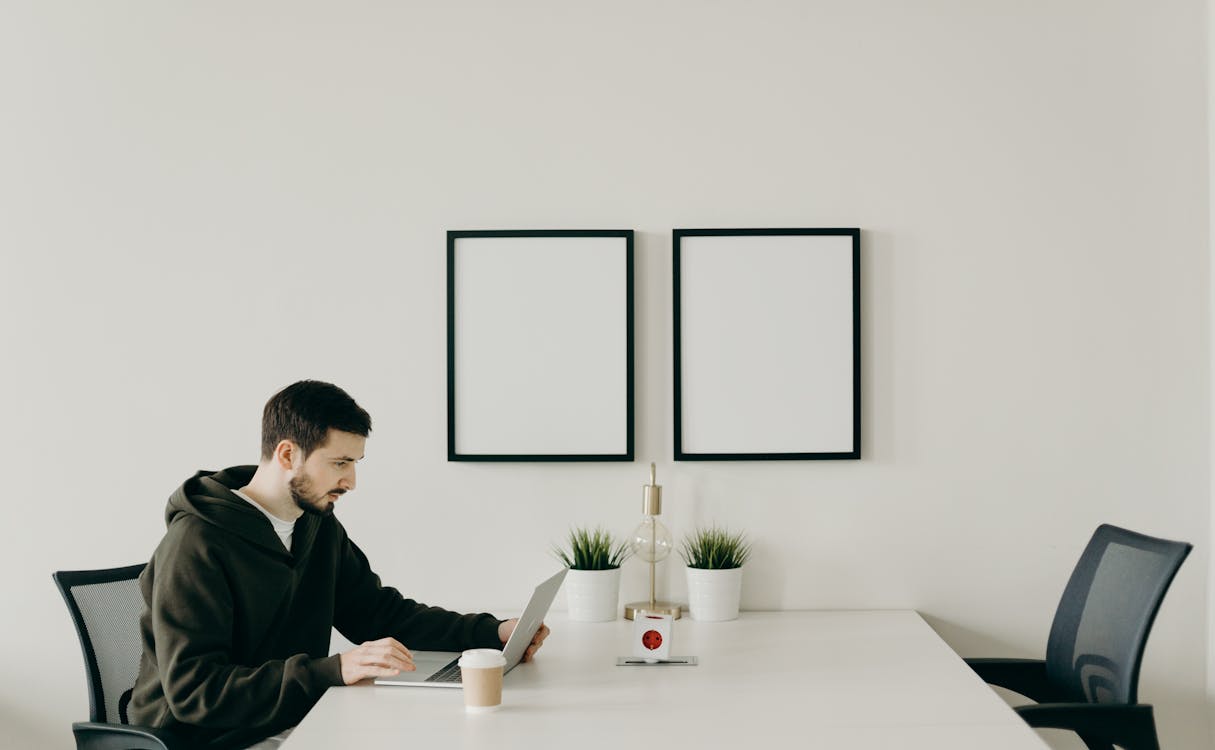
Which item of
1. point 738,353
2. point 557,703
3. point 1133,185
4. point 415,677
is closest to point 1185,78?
point 1133,185

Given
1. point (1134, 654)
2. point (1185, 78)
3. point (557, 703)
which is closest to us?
point (557, 703)

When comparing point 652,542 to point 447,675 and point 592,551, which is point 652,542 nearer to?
point 592,551

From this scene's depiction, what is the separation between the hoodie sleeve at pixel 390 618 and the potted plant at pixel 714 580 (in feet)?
1.66

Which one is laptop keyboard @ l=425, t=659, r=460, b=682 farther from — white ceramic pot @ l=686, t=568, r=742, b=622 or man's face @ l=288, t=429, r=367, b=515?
white ceramic pot @ l=686, t=568, r=742, b=622

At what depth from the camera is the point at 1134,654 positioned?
1.91 meters

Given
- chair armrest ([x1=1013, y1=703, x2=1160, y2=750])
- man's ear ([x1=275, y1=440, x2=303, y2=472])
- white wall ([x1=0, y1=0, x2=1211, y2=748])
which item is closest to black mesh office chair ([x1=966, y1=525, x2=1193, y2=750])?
chair armrest ([x1=1013, y1=703, x2=1160, y2=750])

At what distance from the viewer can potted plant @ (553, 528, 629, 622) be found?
2424mm

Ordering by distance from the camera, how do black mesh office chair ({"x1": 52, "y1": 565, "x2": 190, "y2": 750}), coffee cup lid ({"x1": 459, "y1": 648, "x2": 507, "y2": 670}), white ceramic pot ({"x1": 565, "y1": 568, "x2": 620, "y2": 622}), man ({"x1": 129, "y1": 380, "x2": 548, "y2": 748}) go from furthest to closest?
white ceramic pot ({"x1": 565, "y1": 568, "x2": 620, "y2": 622}) < black mesh office chair ({"x1": 52, "y1": 565, "x2": 190, "y2": 750}) < man ({"x1": 129, "y1": 380, "x2": 548, "y2": 748}) < coffee cup lid ({"x1": 459, "y1": 648, "x2": 507, "y2": 670})

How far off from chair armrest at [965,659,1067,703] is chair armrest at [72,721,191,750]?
5.51ft

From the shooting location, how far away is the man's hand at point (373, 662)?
1833mm

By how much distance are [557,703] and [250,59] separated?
186 cm

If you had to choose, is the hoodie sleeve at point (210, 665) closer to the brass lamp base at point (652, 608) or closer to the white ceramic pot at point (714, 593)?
the brass lamp base at point (652, 608)

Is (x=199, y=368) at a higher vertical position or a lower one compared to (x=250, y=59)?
lower

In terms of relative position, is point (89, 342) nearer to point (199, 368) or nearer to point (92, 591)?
point (199, 368)
